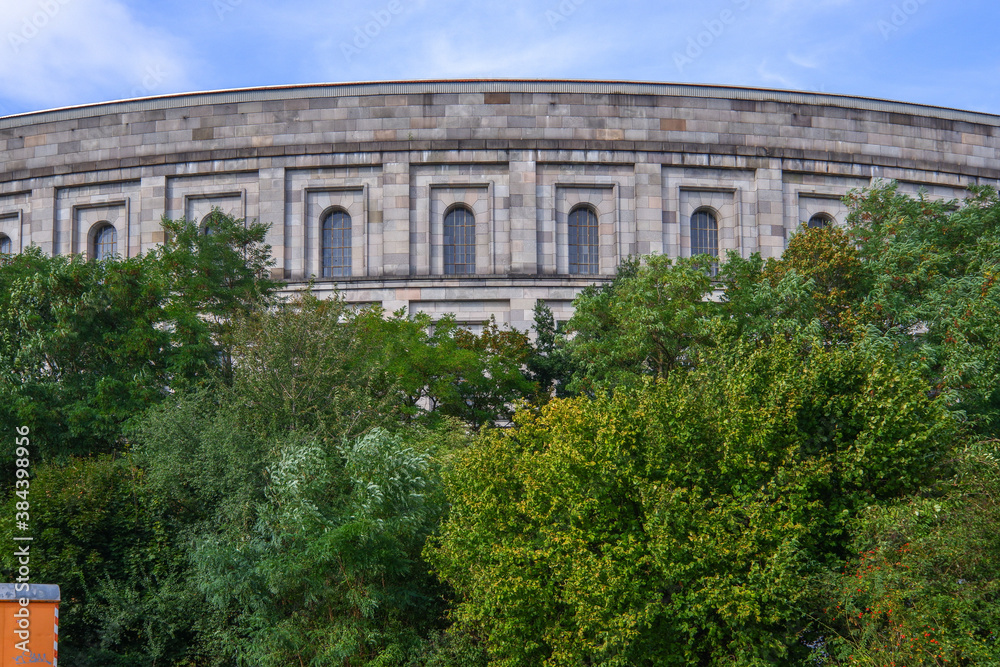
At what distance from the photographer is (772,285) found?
2606 centimetres

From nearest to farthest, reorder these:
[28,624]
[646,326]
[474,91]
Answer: [28,624] → [646,326] → [474,91]

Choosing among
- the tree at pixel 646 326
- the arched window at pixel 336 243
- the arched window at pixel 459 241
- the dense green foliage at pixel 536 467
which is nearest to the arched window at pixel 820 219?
the dense green foliage at pixel 536 467

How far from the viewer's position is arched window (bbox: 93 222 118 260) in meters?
39.6

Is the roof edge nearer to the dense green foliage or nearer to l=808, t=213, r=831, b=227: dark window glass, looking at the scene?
l=808, t=213, r=831, b=227: dark window glass

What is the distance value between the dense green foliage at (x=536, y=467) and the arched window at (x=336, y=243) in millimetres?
8378

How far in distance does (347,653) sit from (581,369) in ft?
37.9

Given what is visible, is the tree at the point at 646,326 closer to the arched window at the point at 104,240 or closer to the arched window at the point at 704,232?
the arched window at the point at 704,232

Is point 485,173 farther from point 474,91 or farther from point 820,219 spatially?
point 820,219

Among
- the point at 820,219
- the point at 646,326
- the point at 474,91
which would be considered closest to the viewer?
the point at 646,326

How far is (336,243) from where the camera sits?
38594 millimetres

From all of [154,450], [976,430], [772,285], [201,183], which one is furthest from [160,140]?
[976,430]

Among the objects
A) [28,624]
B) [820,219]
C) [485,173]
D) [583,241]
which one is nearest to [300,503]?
[28,624]

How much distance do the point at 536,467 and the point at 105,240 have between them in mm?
27777

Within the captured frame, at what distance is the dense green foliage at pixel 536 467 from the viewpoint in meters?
16.2
